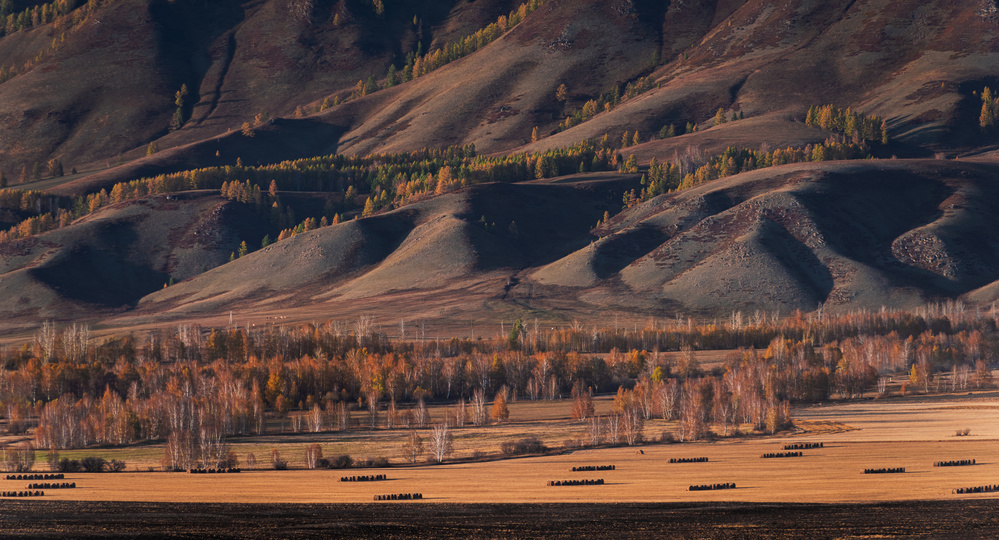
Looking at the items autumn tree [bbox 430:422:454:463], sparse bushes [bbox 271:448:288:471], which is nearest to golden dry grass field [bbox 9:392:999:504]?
sparse bushes [bbox 271:448:288:471]

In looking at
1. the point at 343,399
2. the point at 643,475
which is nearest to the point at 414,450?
the point at 643,475

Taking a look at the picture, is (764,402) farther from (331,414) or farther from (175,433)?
(175,433)

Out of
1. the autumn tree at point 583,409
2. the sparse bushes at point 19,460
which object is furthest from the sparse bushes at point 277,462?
the autumn tree at point 583,409

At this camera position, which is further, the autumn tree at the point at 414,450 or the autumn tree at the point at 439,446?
the autumn tree at the point at 414,450

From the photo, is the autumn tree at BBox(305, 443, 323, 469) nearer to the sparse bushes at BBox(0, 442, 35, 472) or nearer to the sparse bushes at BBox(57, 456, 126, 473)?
the sparse bushes at BBox(57, 456, 126, 473)

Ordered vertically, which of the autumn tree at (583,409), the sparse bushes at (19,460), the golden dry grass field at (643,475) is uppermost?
the autumn tree at (583,409)

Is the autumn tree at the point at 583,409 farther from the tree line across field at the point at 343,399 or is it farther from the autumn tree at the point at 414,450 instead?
the autumn tree at the point at 414,450

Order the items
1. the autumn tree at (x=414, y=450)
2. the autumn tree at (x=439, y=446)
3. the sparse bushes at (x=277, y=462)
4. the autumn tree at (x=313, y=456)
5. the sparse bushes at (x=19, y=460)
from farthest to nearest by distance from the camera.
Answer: the autumn tree at (x=414, y=450)
the autumn tree at (x=439, y=446)
the sparse bushes at (x=19, y=460)
the autumn tree at (x=313, y=456)
the sparse bushes at (x=277, y=462)

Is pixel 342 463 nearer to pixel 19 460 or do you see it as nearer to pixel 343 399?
pixel 19 460

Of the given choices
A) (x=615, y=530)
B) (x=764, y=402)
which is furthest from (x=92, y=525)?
(x=764, y=402)
